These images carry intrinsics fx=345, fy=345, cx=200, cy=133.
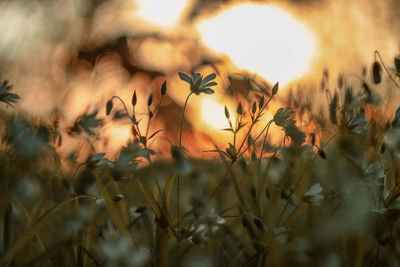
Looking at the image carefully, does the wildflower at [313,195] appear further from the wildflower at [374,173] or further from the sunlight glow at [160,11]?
the sunlight glow at [160,11]

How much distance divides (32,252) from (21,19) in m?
1.35

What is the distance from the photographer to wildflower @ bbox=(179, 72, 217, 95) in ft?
2.89

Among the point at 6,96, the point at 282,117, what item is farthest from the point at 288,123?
the point at 6,96

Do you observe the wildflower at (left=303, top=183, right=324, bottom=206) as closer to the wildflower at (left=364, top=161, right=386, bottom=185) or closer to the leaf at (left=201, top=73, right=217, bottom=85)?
the wildflower at (left=364, top=161, right=386, bottom=185)

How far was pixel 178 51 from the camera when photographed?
4.20 meters

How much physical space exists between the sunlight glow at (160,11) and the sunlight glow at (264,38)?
2.61 ft

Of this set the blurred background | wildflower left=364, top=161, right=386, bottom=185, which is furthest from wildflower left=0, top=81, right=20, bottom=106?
wildflower left=364, top=161, right=386, bottom=185

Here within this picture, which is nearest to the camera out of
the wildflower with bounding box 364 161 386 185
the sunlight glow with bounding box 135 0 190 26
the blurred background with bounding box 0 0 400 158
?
the wildflower with bounding box 364 161 386 185

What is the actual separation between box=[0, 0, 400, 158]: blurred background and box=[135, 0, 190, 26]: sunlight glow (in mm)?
13

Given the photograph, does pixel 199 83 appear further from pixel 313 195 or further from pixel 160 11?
pixel 160 11

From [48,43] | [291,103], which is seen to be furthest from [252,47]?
[48,43]

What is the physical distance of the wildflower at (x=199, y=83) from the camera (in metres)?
0.88

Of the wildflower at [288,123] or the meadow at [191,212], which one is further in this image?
the wildflower at [288,123]

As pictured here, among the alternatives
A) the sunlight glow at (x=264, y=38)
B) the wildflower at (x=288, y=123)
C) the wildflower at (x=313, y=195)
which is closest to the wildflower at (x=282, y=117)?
the wildflower at (x=288, y=123)
